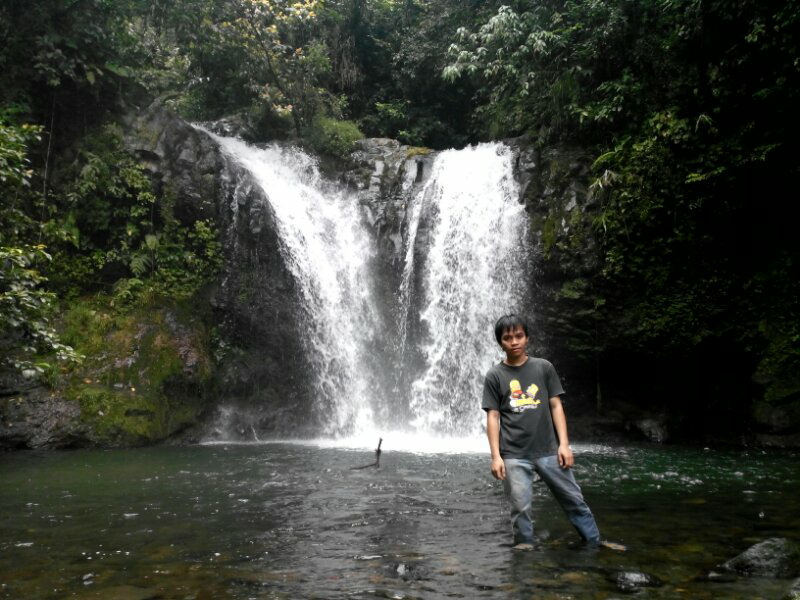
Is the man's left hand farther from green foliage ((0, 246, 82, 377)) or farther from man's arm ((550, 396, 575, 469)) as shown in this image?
green foliage ((0, 246, 82, 377))

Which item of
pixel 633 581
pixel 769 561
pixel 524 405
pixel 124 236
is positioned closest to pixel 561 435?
pixel 524 405

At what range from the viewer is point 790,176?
428 inches

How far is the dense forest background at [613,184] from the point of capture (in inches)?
438

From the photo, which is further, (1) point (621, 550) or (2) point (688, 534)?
(2) point (688, 534)

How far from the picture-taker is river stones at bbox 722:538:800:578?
381 centimetres

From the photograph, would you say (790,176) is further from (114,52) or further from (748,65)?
(114,52)

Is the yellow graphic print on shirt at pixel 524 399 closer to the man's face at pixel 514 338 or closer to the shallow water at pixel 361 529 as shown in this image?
the man's face at pixel 514 338

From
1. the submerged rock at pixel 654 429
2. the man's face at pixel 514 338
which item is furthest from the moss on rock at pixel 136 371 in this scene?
the man's face at pixel 514 338

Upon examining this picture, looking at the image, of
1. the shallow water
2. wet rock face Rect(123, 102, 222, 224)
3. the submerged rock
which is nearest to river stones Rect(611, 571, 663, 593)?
the shallow water

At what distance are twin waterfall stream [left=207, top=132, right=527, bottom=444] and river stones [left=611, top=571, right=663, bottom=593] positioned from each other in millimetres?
8702

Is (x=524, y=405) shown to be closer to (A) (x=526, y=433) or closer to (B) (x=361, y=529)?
(A) (x=526, y=433)

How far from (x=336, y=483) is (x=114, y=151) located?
10.4 metres

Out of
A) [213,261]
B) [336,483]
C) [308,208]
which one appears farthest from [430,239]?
[336,483]

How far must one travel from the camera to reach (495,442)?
430cm
